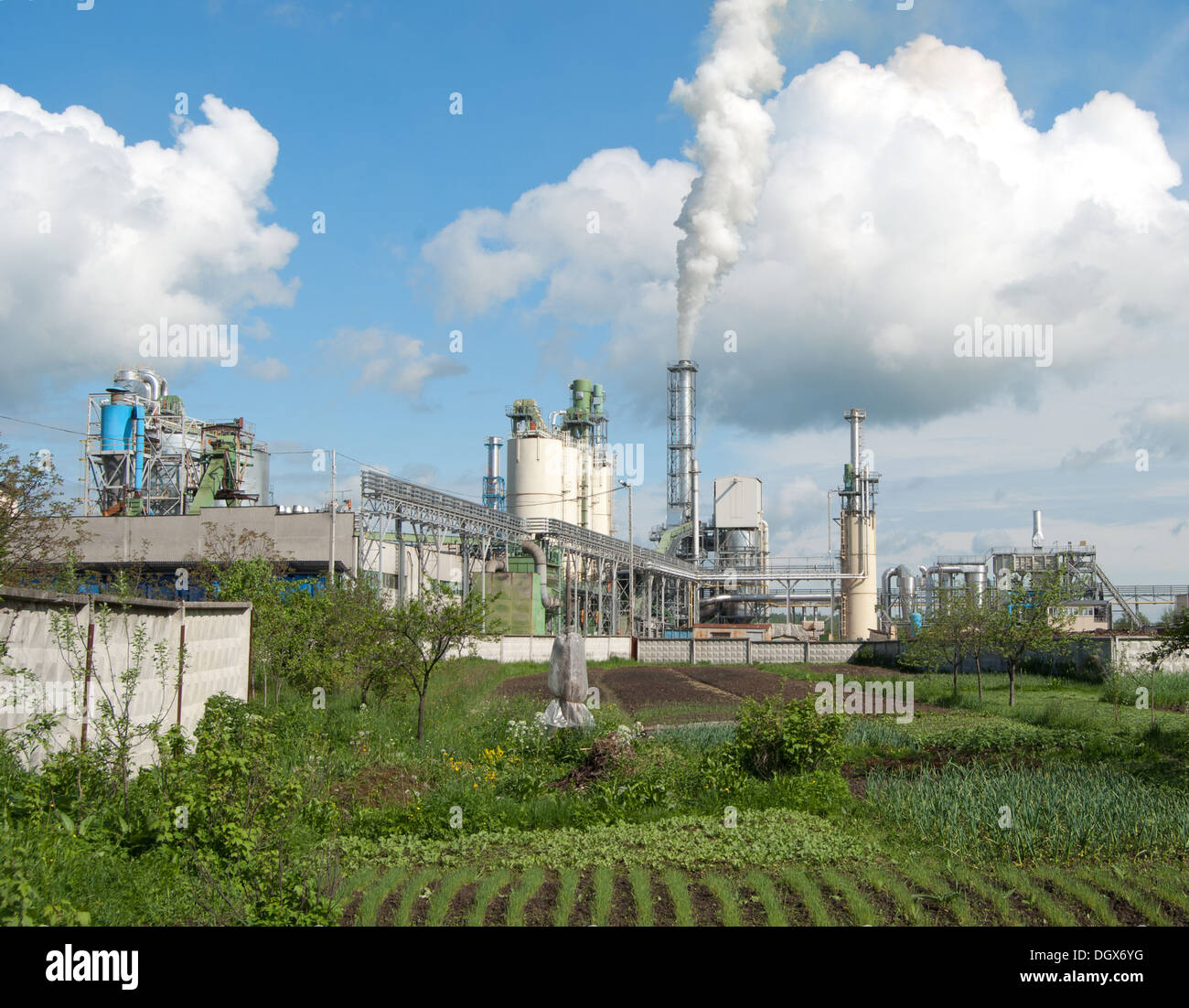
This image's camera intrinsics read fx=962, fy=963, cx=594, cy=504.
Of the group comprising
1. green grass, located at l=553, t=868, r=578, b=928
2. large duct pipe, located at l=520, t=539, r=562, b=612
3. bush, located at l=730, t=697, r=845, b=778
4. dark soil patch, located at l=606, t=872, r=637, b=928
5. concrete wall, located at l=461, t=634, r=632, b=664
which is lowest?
concrete wall, located at l=461, t=634, r=632, b=664

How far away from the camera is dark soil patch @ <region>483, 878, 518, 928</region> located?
284 inches

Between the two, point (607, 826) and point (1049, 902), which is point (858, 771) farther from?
point (1049, 902)

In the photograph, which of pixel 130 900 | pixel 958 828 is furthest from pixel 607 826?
pixel 130 900

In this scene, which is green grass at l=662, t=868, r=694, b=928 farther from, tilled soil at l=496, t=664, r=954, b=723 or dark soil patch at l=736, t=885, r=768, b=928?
tilled soil at l=496, t=664, r=954, b=723

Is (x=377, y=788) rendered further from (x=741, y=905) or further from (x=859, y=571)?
(x=859, y=571)

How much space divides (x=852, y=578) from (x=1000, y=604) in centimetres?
3791

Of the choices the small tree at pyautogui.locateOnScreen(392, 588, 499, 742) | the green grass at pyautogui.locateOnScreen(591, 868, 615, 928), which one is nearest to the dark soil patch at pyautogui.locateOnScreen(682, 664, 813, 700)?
the small tree at pyautogui.locateOnScreen(392, 588, 499, 742)

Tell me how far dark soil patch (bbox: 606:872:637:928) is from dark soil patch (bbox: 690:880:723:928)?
48 cm

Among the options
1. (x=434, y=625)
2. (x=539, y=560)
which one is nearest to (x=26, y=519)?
(x=434, y=625)

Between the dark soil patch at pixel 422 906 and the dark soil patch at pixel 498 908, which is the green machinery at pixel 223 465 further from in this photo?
the dark soil patch at pixel 498 908

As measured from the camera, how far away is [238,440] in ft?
151

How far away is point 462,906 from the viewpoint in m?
7.58

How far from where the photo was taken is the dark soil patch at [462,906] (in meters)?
7.24

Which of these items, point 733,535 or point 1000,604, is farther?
point 733,535
